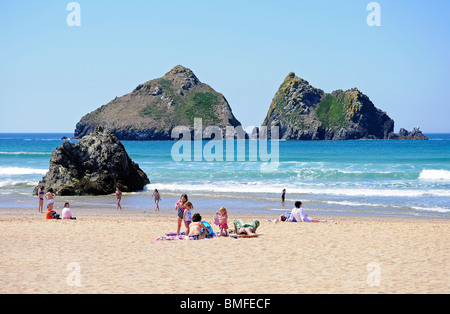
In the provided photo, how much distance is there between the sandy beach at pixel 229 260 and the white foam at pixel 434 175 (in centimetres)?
2311

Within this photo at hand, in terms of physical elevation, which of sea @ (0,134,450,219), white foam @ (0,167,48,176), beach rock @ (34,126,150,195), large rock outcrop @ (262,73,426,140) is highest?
large rock outcrop @ (262,73,426,140)

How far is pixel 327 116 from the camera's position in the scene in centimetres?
18225

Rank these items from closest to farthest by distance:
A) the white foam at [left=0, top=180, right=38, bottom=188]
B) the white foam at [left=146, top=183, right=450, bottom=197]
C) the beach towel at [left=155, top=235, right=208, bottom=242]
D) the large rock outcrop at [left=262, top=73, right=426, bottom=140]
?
the beach towel at [left=155, top=235, right=208, bottom=242] < the white foam at [left=146, top=183, right=450, bottom=197] < the white foam at [left=0, top=180, right=38, bottom=188] < the large rock outcrop at [left=262, top=73, right=426, bottom=140]

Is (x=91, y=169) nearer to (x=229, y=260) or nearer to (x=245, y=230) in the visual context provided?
(x=245, y=230)

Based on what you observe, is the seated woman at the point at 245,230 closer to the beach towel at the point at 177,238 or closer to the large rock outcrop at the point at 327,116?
the beach towel at the point at 177,238

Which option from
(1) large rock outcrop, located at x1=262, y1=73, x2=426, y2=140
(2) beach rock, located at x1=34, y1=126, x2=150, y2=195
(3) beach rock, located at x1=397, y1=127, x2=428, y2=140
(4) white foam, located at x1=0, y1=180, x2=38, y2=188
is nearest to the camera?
(2) beach rock, located at x1=34, y1=126, x2=150, y2=195

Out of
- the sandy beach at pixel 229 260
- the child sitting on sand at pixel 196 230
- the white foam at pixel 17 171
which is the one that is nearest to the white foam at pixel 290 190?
the sandy beach at pixel 229 260

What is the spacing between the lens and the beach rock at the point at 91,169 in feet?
98.2

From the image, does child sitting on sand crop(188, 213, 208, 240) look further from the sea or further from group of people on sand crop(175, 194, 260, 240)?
the sea

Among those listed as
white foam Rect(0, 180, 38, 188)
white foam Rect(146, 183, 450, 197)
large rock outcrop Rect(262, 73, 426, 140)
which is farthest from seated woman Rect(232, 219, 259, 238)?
large rock outcrop Rect(262, 73, 426, 140)

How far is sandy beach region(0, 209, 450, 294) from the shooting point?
9164 millimetres

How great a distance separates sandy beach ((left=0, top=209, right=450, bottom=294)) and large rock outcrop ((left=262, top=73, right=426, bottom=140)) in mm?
163516

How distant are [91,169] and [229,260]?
70.6ft
